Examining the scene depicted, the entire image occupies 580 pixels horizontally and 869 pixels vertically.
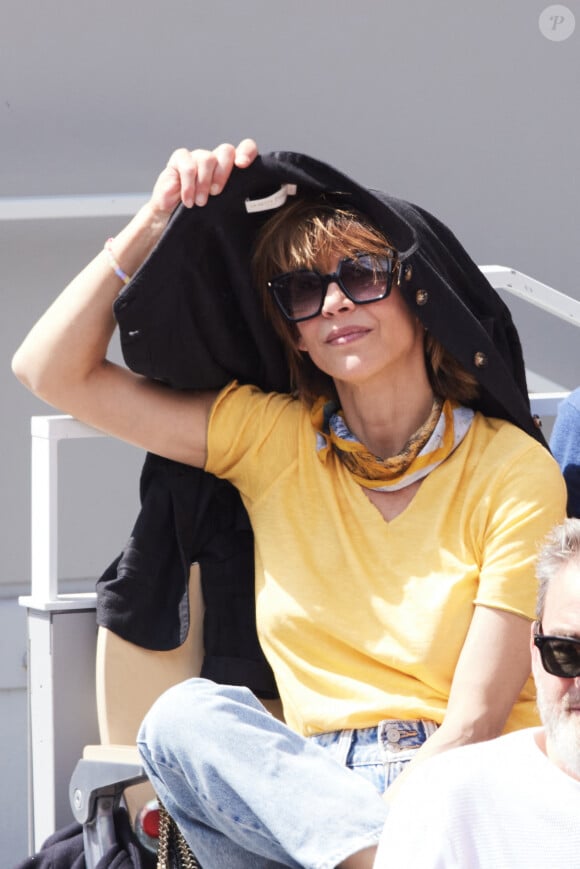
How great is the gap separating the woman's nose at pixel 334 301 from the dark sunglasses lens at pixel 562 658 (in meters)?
0.94

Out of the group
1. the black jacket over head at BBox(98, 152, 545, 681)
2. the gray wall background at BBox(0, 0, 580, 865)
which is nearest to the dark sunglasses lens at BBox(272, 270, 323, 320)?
the black jacket over head at BBox(98, 152, 545, 681)

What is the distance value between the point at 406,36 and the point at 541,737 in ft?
8.40

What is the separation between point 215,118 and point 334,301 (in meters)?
1.50

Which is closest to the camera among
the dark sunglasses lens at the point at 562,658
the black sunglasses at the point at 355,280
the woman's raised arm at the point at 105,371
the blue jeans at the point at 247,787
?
the dark sunglasses lens at the point at 562,658

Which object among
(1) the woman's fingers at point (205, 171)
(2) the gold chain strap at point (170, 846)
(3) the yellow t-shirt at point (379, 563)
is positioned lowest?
(2) the gold chain strap at point (170, 846)

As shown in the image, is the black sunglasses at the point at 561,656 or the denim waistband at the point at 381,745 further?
the denim waistband at the point at 381,745

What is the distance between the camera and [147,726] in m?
1.92

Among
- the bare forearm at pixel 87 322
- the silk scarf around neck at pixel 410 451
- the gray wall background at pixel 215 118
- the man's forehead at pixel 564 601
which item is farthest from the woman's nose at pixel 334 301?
the gray wall background at pixel 215 118

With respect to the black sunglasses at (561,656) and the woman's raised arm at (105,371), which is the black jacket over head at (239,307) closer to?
the woman's raised arm at (105,371)

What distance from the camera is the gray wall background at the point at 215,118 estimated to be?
141 inches

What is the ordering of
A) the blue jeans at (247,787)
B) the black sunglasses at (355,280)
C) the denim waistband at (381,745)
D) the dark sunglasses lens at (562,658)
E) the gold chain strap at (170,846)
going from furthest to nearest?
the black sunglasses at (355,280), the denim waistband at (381,745), the gold chain strap at (170,846), the blue jeans at (247,787), the dark sunglasses lens at (562,658)

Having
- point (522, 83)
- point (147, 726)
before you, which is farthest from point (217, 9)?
point (147, 726)

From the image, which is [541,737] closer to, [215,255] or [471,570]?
[471,570]

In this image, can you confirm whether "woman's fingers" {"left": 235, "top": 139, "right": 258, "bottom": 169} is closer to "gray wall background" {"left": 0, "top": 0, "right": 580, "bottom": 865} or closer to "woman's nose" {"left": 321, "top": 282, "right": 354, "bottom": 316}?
"woman's nose" {"left": 321, "top": 282, "right": 354, "bottom": 316}
